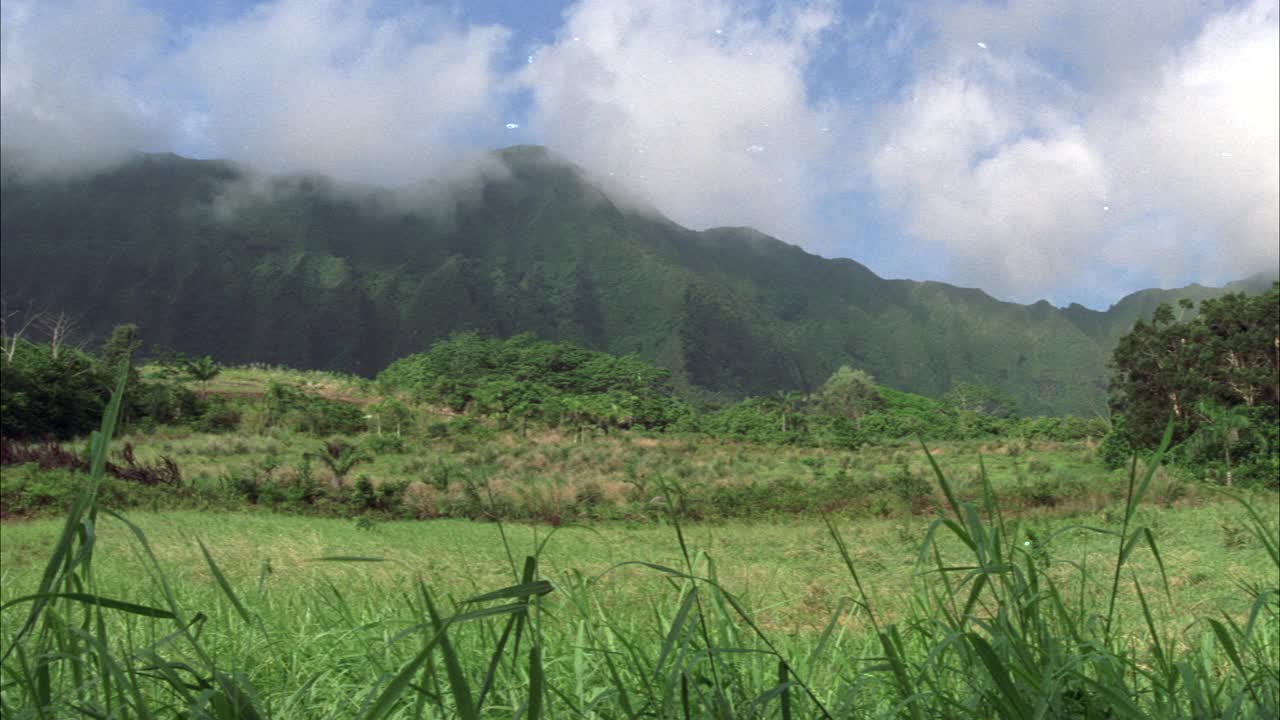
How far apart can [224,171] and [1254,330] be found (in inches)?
2813

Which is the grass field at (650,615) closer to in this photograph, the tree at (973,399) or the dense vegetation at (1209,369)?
the dense vegetation at (1209,369)

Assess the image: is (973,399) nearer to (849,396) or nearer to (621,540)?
(849,396)

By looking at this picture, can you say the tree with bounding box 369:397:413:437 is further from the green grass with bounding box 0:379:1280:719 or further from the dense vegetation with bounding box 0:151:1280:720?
the green grass with bounding box 0:379:1280:719

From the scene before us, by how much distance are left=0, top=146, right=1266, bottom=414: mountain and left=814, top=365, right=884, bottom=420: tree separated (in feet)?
44.0

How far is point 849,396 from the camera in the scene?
40.2 metres

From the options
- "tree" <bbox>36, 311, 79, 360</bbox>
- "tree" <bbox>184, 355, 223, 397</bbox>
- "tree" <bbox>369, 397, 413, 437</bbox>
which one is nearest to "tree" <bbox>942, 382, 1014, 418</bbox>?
"tree" <bbox>369, 397, 413, 437</bbox>

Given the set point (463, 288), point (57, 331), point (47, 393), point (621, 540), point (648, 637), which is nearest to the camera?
point (648, 637)

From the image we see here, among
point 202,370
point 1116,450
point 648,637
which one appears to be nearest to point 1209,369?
point 1116,450

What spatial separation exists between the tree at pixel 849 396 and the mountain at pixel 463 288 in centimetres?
1341

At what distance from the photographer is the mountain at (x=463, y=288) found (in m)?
51.2

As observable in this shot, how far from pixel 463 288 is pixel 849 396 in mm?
28385

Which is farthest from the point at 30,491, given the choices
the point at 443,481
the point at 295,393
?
the point at 295,393

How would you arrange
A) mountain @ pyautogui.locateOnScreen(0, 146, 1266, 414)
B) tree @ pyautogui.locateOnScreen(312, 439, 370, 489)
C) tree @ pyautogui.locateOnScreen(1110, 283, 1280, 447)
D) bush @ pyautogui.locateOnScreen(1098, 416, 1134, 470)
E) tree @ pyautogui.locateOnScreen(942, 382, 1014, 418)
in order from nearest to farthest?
tree @ pyautogui.locateOnScreen(312, 439, 370, 489) → tree @ pyautogui.locateOnScreen(1110, 283, 1280, 447) → bush @ pyautogui.locateOnScreen(1098, 416, 1134, 470) → tree @ pyautogui.locateOnScreen(942, 382, 1014, 418) → mountain @ pyautogui.locateOnScreen(0, 146, 1266, 414)

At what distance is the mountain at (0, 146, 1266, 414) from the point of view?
168 feet
